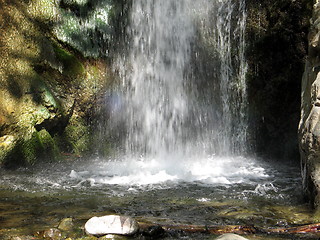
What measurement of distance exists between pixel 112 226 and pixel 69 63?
5.74 m

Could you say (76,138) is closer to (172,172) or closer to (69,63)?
(69,63)

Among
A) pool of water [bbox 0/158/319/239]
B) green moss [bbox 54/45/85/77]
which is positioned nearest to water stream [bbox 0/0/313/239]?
pool of water [bbox 0/158/319/239]

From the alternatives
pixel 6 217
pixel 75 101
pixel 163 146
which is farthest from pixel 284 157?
pixel 6 217

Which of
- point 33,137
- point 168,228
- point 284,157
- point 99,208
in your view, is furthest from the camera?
point 284,157

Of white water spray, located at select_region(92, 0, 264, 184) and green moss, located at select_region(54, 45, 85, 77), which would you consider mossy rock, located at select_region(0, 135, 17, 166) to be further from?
white water spray, located at select_region(92, 0, 264, 184)

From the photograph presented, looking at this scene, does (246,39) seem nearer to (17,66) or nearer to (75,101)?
(75,101)

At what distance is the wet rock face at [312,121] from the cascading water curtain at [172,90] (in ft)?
13.8

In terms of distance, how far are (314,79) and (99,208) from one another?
298 cm

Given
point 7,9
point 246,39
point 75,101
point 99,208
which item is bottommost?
point 99,208

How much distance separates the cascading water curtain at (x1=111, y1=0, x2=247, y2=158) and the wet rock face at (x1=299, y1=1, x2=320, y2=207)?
4.20 meters

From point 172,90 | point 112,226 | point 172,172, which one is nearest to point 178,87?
point 172,90

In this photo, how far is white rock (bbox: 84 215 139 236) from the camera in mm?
2846

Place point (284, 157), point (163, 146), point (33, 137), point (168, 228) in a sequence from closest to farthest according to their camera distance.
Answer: point (168, 228)
point (33, 137)
point (284, 157)
point (163, 146)

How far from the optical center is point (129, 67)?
863 cm
